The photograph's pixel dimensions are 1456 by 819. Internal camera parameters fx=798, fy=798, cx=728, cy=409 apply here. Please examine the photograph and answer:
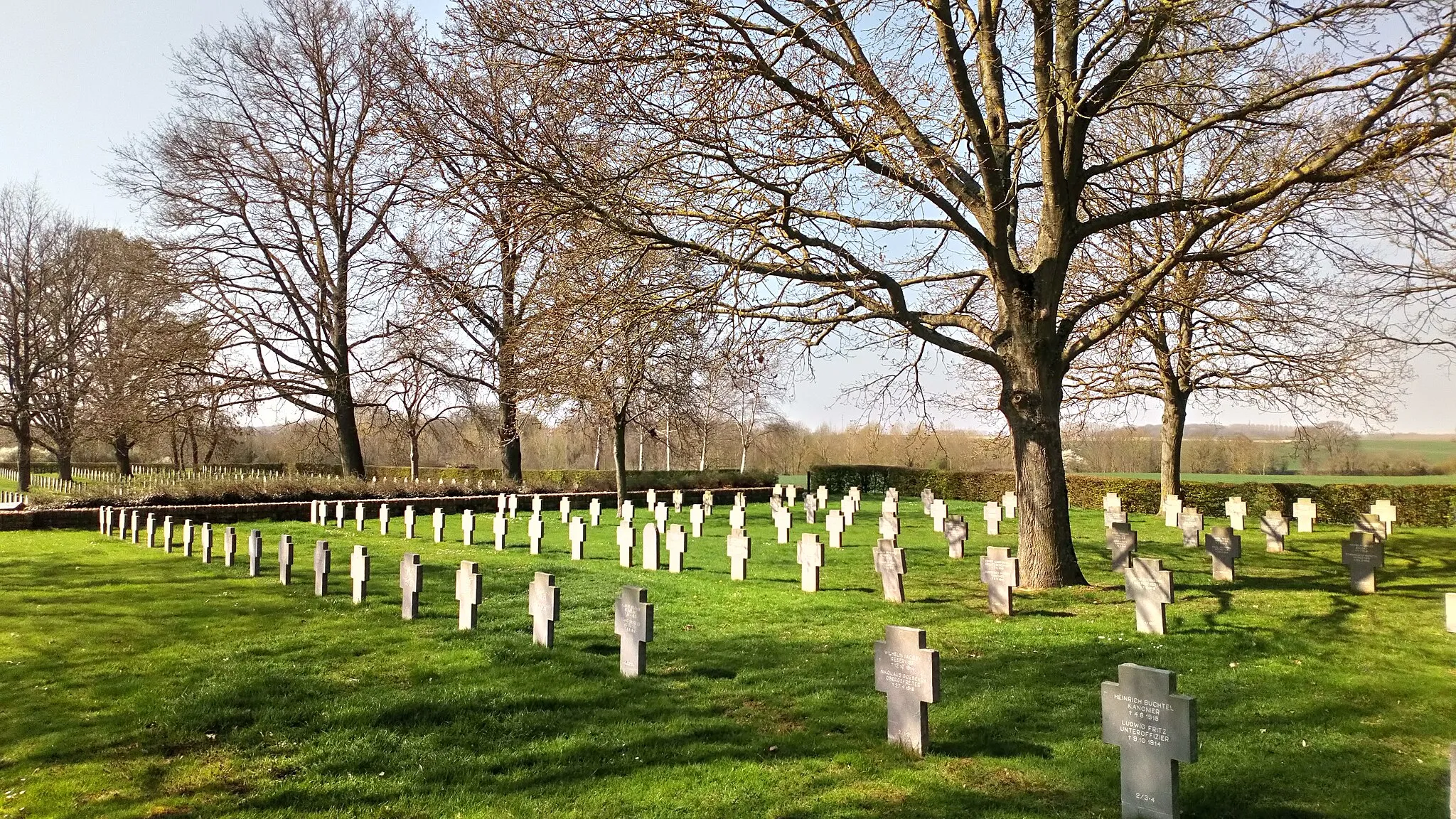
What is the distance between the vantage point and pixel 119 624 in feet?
25.4

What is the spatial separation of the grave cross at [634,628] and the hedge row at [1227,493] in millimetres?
15991

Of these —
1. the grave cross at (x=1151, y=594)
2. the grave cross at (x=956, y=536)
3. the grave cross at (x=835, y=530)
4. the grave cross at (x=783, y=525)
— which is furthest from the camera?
the grave cross at (x=783, y=525)

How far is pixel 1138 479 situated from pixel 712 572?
19085 mm

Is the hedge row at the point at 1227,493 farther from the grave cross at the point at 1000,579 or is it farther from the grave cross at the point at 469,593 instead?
the grave cross at the point at 469,593

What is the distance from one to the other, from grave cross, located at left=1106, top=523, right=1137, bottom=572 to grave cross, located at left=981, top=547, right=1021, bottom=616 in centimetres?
341

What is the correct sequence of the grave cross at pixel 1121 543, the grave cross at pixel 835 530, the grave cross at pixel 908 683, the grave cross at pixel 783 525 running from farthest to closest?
the grave cross at pixel 783 525 → the grave cross at pixel 835 530 → the grave cross at pixel 1121 543 → the grave cross at pixel 908 683

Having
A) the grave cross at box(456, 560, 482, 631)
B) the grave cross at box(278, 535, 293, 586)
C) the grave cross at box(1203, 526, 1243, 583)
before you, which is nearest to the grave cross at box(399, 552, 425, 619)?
the grave cross at box(456, 560, 482, 631)

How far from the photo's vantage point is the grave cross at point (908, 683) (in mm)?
4629

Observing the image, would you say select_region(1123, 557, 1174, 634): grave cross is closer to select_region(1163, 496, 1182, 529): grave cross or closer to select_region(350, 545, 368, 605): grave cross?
select_region(350, 545, 368, 605): grave cross

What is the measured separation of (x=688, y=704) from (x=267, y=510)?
16.9 meters

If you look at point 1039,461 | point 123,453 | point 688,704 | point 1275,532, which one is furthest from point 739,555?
point 123,453

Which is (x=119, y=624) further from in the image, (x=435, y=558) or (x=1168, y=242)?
(x=1168, y=242)

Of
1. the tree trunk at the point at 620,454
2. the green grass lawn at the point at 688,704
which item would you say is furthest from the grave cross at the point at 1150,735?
the tree trunk at the point at 620,454

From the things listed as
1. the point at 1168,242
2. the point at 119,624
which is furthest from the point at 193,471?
the point at 1168,242
